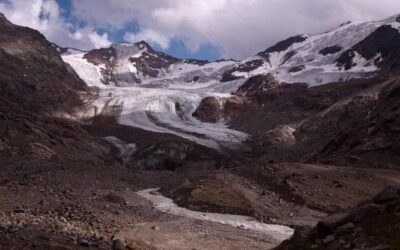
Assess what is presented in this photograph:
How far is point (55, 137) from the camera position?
88812 millimetres

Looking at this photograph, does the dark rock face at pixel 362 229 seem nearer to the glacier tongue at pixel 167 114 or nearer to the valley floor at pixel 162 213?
the valley floor at pixel 162 213

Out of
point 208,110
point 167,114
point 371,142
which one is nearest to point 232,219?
point 371,142

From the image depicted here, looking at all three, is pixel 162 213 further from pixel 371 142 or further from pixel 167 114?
pixel 167 114

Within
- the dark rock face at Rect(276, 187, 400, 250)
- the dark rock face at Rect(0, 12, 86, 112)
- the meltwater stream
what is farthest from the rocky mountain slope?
the meltwater stream

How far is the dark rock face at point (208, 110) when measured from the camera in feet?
536

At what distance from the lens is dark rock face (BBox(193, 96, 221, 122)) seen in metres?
163

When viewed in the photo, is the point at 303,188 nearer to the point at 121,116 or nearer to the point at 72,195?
the point at 72,195

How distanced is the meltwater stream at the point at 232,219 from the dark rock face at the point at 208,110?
116175mm

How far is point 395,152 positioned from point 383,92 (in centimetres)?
5307

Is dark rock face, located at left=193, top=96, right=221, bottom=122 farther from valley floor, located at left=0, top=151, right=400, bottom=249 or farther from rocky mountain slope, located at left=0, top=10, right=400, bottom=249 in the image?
valley floor, located at left=0, top=151, right=400, bottom=249

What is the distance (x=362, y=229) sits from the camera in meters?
16.2

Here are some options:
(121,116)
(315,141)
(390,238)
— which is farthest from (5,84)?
(390,238)

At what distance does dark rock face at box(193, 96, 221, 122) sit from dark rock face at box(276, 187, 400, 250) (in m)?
144

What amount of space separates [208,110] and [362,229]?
151 m
